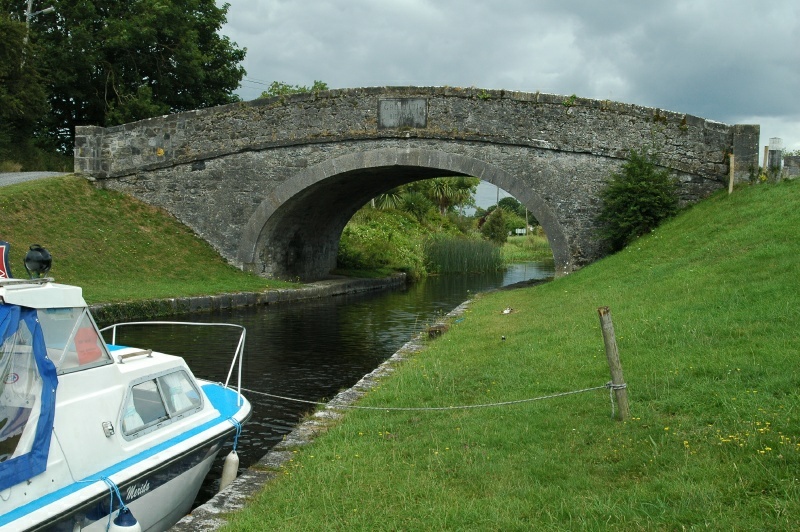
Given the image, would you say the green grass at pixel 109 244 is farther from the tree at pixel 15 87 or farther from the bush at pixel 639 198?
the bush at pixel 639 198

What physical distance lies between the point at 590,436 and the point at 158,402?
3.07m

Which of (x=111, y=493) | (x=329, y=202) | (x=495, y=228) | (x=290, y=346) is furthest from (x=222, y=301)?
(x=495, y=228)

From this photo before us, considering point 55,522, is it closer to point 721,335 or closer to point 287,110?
point 721,335

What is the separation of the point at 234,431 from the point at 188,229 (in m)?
15.4

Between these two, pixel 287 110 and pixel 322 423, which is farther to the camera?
pixel 287 110

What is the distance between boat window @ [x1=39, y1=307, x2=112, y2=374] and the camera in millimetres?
4652

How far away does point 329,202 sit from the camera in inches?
871

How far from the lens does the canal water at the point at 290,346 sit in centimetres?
776

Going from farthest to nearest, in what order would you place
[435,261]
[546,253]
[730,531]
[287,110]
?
[546,253]
[435,261]
[287,110]
[730,531]

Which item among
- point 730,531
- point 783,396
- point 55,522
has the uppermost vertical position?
point 783,396

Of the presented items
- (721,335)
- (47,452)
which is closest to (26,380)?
(47,452)

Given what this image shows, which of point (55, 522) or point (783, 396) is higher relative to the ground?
point (783, 396)

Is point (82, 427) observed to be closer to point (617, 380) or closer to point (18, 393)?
point (18, 393)

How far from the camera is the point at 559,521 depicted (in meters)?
3.67
